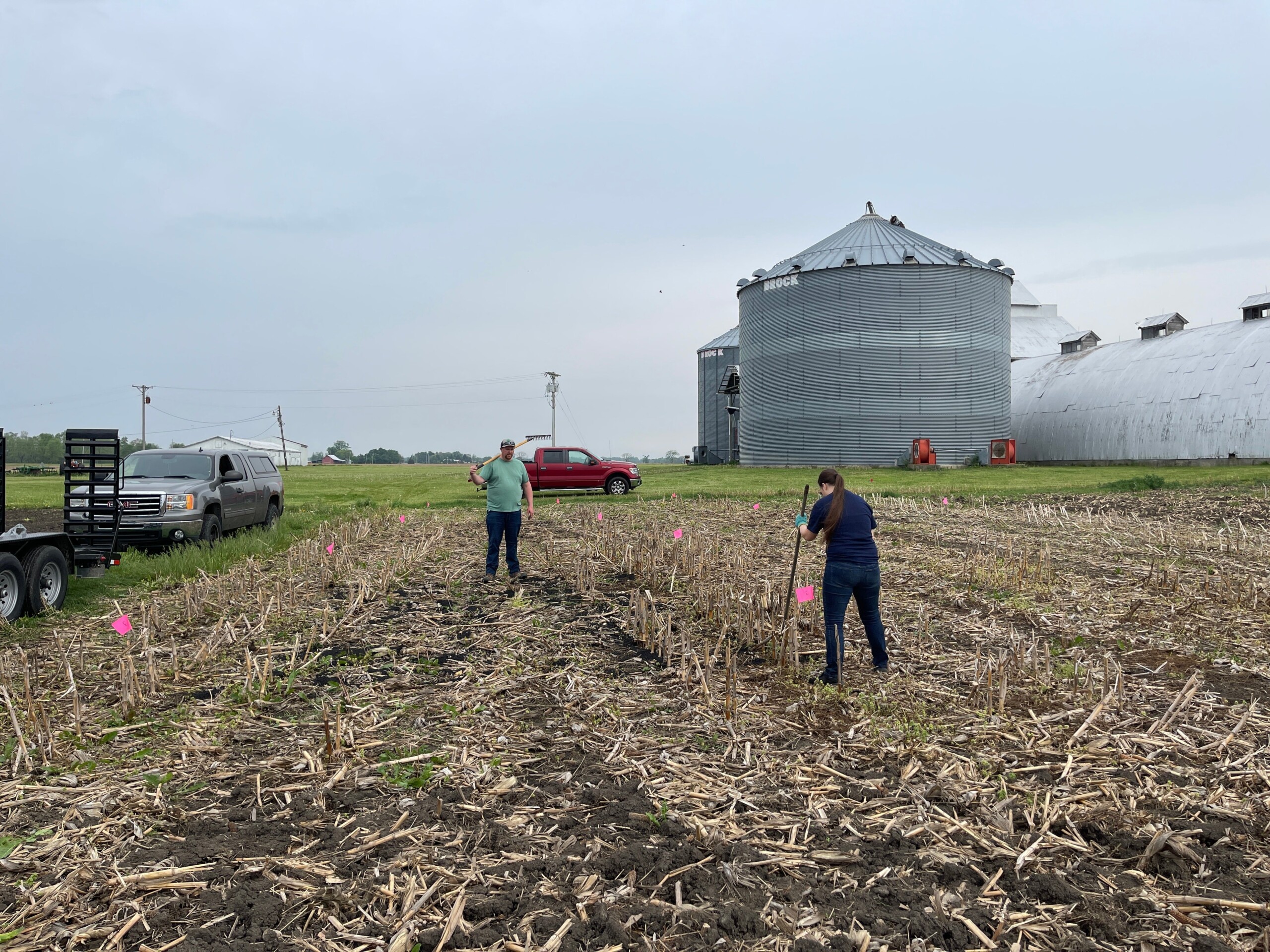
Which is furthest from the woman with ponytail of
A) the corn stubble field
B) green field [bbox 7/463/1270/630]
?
green field [bbox 7/463/1270/630]

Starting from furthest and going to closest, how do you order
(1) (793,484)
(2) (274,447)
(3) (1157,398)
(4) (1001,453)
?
(2) (274,447)
(4) (1001,453)
(3) (1157,398)
(1) (793,484)

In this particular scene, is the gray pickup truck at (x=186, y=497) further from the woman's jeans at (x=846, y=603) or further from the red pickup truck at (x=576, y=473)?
the red pickup truck at (x=576, y=473)

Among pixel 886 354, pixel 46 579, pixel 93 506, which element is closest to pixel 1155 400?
pixel 886 354

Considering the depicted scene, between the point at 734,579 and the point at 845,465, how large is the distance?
36254 mm

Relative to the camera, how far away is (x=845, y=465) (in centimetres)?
4581

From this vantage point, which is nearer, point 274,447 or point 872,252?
point 872,252

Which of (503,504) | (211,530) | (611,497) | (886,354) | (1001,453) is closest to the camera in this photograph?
(503,504)

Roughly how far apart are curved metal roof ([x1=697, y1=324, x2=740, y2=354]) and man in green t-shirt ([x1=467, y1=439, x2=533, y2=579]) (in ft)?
190

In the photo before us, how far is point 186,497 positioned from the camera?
1505 centimetres

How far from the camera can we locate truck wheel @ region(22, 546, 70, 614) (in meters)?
9.50

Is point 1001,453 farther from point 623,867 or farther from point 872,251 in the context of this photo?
point 623,867

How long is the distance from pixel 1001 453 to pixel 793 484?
1938cm

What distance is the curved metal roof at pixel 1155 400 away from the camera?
3981 cm

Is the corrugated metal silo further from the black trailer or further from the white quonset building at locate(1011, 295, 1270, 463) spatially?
the black trailer
